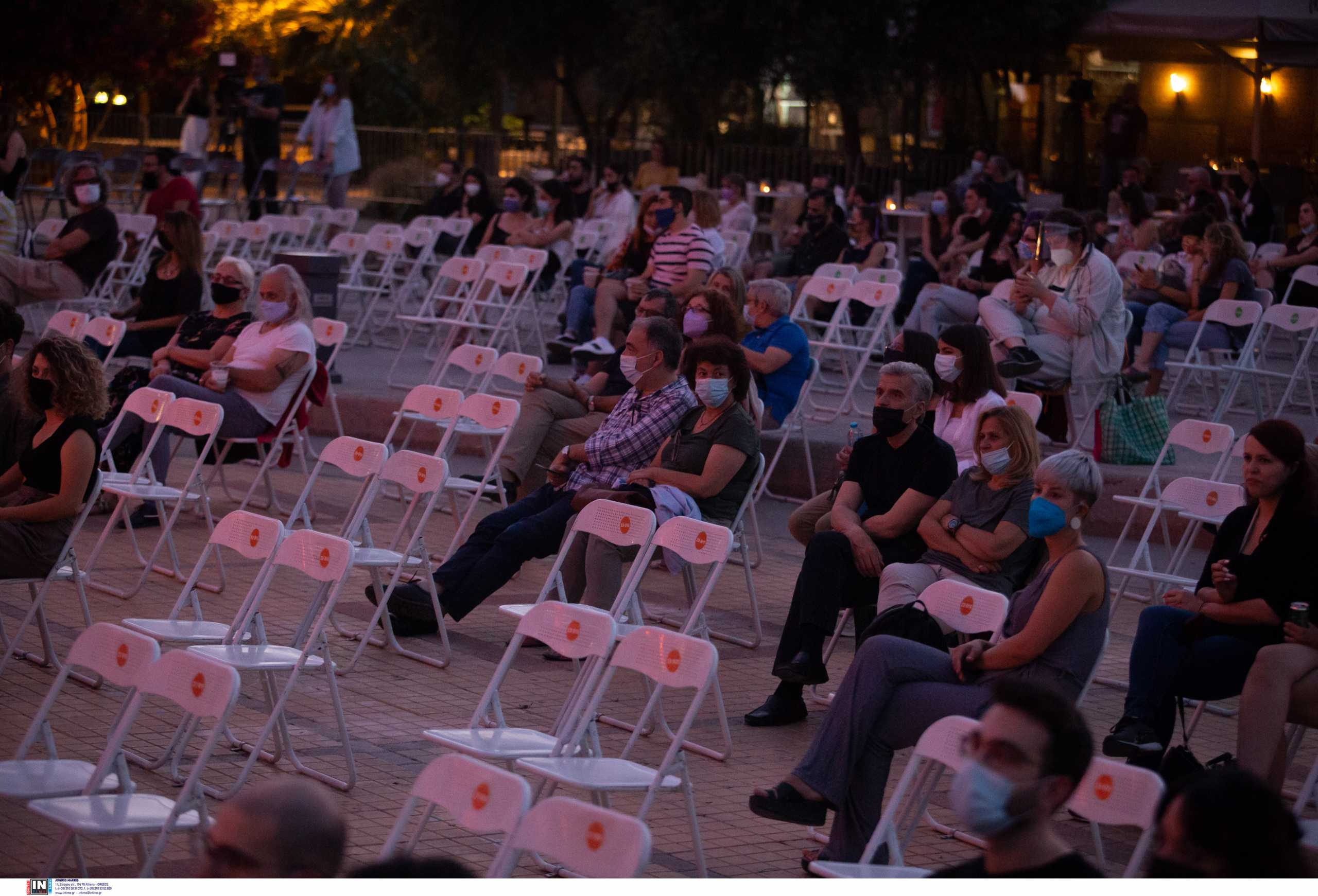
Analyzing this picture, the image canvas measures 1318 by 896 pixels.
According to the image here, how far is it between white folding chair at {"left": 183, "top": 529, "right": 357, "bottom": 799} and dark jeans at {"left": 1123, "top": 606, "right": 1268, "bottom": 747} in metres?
2.36

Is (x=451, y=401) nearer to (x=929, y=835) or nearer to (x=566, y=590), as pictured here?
(x=566, y=590)

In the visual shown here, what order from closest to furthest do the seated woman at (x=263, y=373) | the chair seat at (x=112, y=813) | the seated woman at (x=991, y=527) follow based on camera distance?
the chair seat at (x=112, y=813), the seated woman at (x=991, y=527), the seated woman at (x=263, y=373)

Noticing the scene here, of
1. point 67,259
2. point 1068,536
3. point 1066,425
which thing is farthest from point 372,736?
point 67,259

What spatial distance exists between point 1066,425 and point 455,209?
7.60 metres

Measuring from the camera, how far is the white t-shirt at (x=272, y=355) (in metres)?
8.22

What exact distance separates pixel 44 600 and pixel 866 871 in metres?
3.49

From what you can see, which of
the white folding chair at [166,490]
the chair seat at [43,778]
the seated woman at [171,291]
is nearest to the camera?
the chair seat at [43,778]

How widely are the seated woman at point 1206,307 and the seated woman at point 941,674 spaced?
18.6 feet

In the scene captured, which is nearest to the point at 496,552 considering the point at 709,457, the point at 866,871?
the point at 709,457

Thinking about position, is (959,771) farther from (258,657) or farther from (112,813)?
(258,657)

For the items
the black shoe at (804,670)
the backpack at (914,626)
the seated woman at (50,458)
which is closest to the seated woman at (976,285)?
the black shoe at (804,670)

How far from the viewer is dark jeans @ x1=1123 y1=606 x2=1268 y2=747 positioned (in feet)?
17.1

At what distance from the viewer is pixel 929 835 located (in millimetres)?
5055

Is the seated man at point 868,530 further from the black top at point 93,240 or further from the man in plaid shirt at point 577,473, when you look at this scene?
the black top at point 93,240
